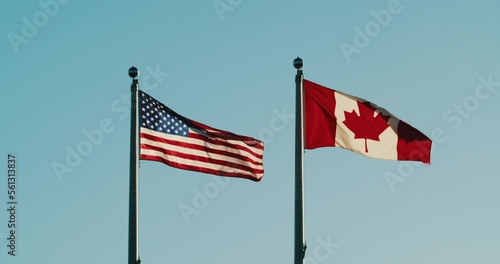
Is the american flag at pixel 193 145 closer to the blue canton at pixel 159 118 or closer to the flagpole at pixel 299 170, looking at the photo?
the blue canton at pixel 159 118

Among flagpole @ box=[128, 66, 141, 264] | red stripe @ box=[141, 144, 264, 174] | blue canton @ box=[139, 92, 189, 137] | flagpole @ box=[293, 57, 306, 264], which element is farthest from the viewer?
red stripe @ box=[141, 144, 264, 174]

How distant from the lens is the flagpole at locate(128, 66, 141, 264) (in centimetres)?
2686

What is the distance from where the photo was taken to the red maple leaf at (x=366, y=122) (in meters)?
31.3

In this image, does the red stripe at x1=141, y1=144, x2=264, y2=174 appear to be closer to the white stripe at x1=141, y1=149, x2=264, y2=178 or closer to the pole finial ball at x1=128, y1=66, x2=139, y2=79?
the white stripe at x1=141, y1=149, x2=264, y2=178

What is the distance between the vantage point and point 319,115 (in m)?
30.8

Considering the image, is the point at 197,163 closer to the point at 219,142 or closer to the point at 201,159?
the point at 201,159

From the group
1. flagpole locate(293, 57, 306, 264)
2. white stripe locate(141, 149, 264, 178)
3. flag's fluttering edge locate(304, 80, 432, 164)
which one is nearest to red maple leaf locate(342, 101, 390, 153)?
flag's fluttering edge locate(304, 80, 432, 164)

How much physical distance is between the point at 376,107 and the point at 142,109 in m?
6.74

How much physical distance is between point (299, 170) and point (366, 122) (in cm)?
394

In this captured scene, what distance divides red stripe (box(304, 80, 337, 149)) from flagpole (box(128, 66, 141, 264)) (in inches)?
181

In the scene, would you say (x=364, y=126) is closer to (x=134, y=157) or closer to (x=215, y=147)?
(x=215, y=147)

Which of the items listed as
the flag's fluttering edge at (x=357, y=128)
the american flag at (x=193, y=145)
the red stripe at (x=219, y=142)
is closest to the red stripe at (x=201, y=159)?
the american flag at (x=193, y=145)

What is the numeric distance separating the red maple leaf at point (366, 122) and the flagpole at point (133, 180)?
598 cm

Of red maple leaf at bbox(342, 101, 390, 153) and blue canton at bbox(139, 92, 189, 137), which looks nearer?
blue canton at bbox(139, 92, 189, 137)
